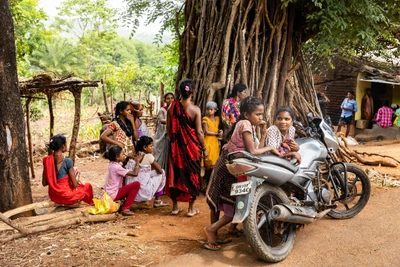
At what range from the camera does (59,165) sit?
5.41m

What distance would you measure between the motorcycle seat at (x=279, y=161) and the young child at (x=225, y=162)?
0.21 feet

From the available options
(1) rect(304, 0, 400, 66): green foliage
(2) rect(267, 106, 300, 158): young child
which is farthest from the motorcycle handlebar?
(1) rect(304, 0, 400, 66): green foliage

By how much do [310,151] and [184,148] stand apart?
1.58m

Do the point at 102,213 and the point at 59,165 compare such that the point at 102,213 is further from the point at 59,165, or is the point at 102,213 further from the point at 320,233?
the point at 320,233

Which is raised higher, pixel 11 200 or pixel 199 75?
pixel 199 75

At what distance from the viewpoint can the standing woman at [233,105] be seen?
19.1ft

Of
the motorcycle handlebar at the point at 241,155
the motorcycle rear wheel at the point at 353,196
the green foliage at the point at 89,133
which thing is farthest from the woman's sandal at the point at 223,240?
the green foliage at the point at 89,133

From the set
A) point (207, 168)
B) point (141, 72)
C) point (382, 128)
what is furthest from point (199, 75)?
point (141, 72)

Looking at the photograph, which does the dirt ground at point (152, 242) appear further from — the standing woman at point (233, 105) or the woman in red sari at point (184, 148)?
the standing woman at point (233, 105)

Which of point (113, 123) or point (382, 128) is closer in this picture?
point (113, 123)

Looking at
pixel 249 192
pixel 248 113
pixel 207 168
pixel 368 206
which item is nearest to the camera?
pixel 249 192

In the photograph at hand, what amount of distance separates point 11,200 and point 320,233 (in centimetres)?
365

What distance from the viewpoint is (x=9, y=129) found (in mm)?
5070

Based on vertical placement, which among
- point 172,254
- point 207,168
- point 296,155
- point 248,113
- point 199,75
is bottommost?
point 172,254
